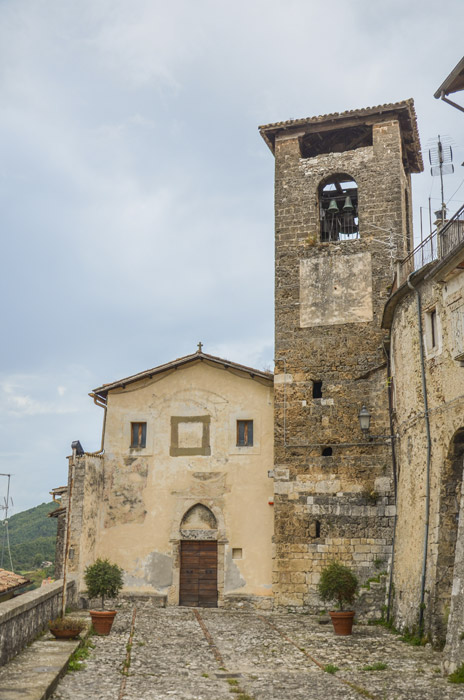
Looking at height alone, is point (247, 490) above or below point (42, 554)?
above

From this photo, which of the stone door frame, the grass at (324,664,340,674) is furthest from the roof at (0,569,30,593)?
the grass at (324,664,340,674)

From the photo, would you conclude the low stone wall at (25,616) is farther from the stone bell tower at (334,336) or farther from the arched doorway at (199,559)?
the stone bell tower at (334,336)

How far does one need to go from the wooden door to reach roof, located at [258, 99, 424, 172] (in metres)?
11.6

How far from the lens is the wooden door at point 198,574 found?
59.0 feet

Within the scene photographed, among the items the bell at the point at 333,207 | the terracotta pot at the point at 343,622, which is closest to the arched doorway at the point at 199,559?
the terracotta pot at the point at 343,622

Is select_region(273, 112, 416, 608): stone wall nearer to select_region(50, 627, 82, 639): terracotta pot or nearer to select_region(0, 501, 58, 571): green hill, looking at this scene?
select_region(50, 627, 82, 639): terracotta pot

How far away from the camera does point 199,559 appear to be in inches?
721

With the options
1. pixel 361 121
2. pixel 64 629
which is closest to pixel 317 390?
pixel 361 121

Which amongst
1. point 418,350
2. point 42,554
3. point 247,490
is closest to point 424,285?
point 418,350

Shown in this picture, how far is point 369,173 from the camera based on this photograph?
18.7 meters

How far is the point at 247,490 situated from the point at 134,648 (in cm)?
709

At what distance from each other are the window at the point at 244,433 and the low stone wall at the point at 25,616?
6965 mm

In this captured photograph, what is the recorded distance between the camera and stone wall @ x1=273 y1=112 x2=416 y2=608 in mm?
16641

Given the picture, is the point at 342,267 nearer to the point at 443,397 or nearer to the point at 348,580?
the point at 443,397
